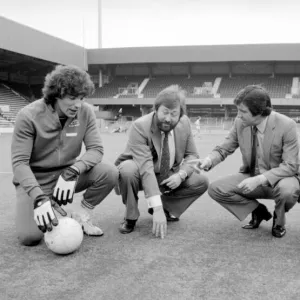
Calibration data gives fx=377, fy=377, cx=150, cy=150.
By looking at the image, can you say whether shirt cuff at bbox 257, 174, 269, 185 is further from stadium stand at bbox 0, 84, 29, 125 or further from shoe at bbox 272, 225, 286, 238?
stadium stand at bbox 0, 84, 29, 125

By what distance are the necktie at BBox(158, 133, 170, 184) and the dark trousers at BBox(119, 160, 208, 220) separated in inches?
7.6

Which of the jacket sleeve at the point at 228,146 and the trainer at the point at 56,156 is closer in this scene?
the trainer at the point at 56,156

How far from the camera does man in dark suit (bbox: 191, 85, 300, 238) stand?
11.1ft

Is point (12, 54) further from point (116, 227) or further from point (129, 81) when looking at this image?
point (116, 227)

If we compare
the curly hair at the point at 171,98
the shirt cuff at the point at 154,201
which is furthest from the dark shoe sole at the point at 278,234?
the curly hair at the point at 171,98

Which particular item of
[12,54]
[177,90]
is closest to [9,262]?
[177,90]

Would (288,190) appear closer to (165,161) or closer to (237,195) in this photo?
(237,195)

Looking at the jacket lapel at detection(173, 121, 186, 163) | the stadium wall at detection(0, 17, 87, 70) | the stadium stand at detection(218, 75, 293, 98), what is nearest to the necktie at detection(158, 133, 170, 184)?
the jacket lapel at detection(173, 121, 186, 163)

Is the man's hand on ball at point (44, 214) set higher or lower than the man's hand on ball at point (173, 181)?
lower

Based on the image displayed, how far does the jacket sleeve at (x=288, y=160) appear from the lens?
344 cm

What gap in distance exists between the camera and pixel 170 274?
8.72 feet

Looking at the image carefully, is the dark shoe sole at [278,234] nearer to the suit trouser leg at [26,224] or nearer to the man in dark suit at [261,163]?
the man in dark suit at [261,163]

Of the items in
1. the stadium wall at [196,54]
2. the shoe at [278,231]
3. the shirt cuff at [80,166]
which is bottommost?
the shoe at [278,231]

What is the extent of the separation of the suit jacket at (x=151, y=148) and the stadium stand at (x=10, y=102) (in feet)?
82.1
